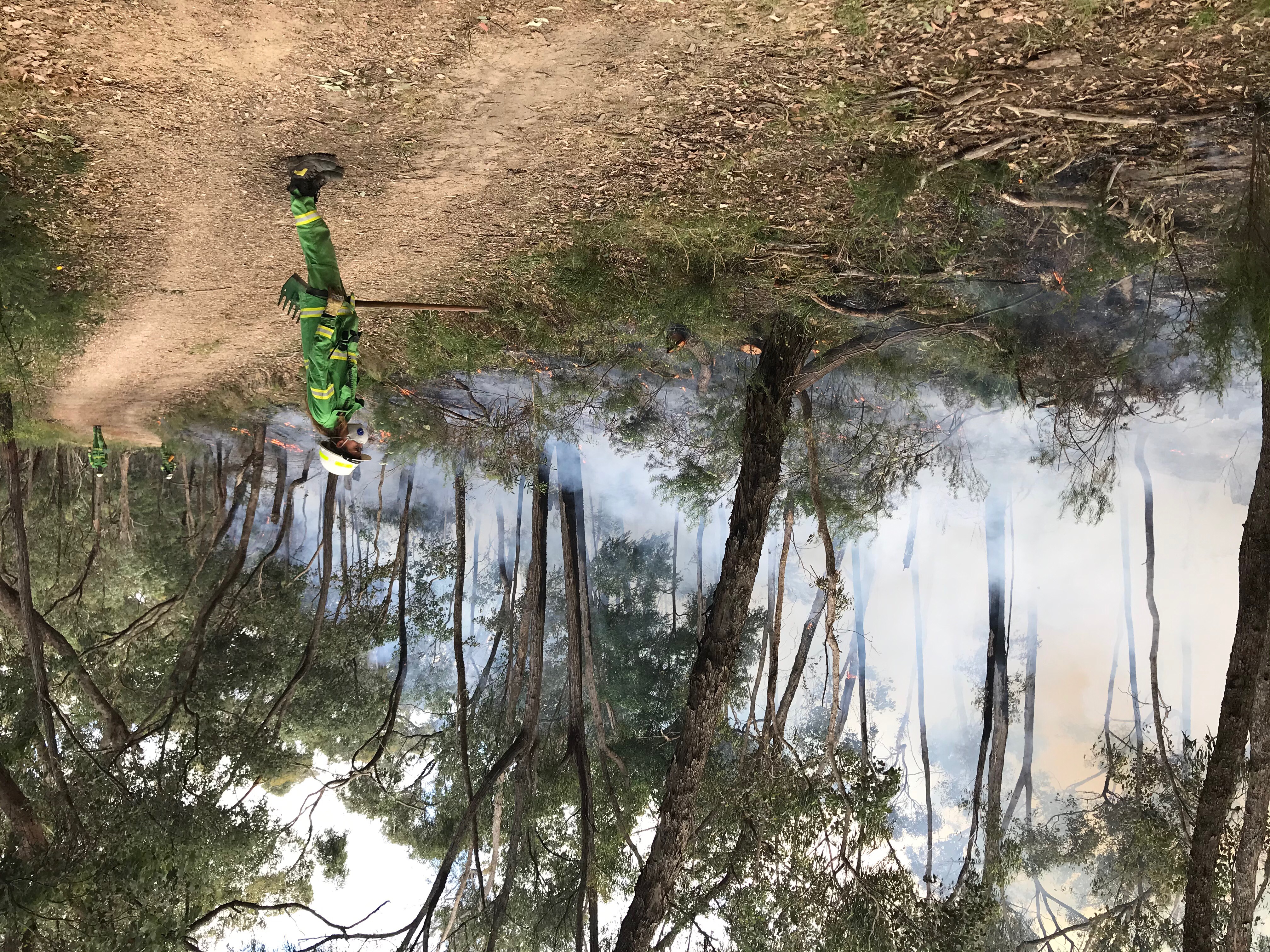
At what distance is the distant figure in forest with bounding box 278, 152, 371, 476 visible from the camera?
5.06 meters

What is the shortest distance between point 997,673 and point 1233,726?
4647 millimetres

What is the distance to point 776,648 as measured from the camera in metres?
9.23

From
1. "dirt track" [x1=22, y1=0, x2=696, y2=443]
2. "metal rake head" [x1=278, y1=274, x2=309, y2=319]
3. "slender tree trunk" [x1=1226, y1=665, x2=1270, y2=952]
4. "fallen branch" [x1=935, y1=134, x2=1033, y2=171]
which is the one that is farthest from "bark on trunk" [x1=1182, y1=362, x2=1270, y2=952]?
"metal rake head" [x1=278, y1=274, x2=309, y2=319]

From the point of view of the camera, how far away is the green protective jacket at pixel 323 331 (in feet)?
16.5

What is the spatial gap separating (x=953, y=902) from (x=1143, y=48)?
886 cm

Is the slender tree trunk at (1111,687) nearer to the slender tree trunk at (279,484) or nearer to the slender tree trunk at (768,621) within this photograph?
the slender tree trunk at (768,621)

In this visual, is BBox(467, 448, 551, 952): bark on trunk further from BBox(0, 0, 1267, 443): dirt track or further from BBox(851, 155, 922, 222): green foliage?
BBox(851, 155, 922, 222): green foliage

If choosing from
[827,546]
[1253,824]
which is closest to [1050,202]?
[827,546]

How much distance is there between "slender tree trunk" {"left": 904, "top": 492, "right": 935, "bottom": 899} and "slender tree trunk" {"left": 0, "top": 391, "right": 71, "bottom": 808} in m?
10.1

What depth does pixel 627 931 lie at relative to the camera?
24.3ft

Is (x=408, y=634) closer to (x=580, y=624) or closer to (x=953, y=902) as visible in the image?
(x=580, y=624)

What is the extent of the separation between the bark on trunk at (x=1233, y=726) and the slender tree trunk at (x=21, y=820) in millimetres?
10446

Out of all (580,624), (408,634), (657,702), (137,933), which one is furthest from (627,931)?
(408,634)

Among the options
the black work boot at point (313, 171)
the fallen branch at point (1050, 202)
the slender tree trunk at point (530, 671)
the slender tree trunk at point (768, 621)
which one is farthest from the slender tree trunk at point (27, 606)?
the fallen branch at point (1050, 202)
